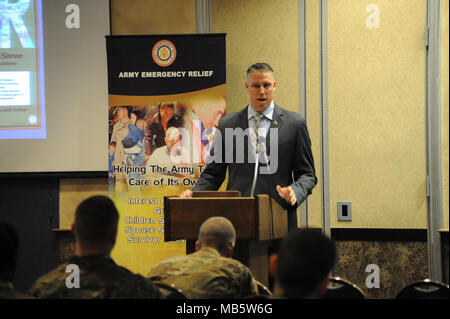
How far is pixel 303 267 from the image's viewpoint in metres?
1.66

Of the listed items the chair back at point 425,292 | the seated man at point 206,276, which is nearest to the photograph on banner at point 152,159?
the seated man at point 206,276

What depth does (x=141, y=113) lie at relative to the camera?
4859mm

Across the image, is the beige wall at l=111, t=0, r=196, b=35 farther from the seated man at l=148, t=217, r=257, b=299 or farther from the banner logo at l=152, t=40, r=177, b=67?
the seated man at l=148, t=217, r=257, b=299

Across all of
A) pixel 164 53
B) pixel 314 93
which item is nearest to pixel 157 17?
pixel 164 53

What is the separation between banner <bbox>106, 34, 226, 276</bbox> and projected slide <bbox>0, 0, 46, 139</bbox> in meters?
0.83

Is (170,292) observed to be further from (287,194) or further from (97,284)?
(287,194)

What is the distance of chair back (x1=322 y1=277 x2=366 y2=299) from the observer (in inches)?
90.7

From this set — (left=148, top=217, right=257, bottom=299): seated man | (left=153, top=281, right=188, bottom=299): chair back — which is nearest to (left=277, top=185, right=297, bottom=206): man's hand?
(left=148, top=217, right=257, bottom=299): seated man

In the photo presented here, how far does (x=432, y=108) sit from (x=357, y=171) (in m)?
0.86

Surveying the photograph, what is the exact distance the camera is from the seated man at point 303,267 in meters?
1.66

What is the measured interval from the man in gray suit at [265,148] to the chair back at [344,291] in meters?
1.16

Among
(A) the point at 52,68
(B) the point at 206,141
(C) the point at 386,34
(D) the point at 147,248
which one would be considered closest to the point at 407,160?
(C) the point at 386,34
